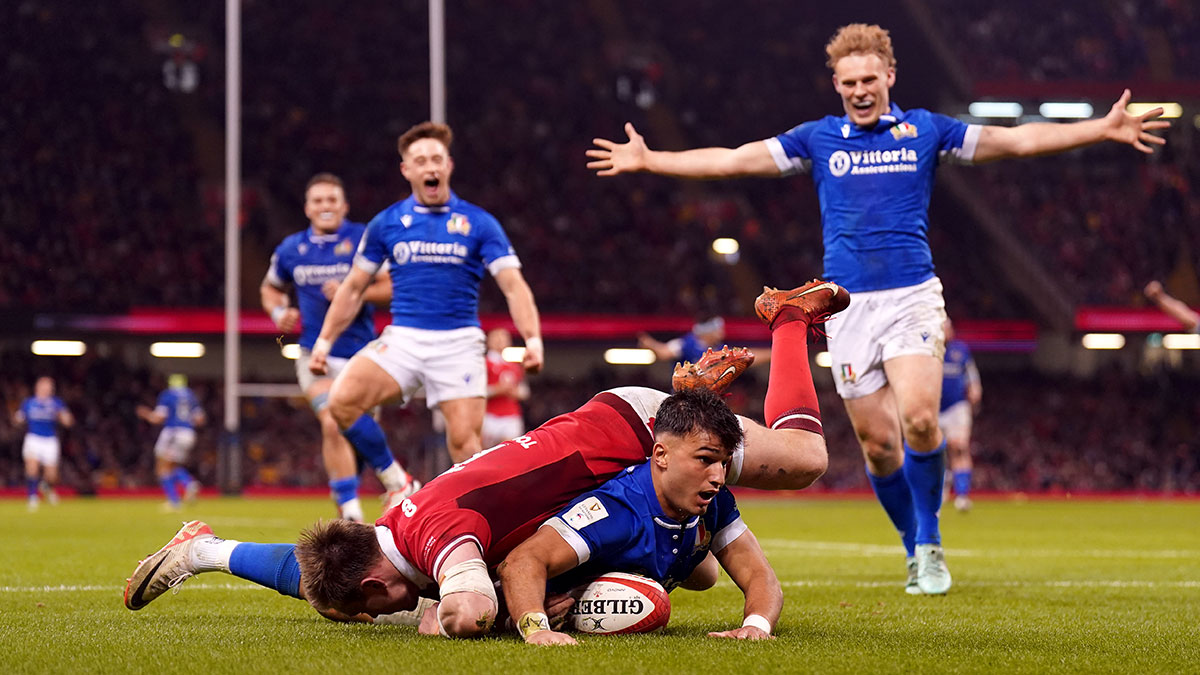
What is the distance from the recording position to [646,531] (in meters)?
4.20

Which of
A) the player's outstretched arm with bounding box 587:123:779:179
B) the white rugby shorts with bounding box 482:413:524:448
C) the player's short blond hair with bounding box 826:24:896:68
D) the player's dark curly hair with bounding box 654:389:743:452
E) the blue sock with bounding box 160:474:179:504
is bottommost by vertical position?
the blue sock with bounding box 160:474:179:504

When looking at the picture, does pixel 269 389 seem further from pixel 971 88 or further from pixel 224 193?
pixel 971 88

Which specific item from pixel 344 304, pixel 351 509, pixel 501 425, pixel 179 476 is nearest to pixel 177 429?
pixel 179 476

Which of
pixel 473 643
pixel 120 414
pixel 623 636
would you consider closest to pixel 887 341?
pixel 623 636

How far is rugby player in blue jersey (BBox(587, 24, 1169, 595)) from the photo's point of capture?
19.3 ft

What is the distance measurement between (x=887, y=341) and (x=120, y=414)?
21.6 m

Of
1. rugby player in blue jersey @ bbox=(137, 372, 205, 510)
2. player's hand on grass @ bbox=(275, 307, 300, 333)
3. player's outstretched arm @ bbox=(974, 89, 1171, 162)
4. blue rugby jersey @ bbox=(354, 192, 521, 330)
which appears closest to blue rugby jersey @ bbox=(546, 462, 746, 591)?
player's outstretched arm @ bbox=(974, 89, 1171, 162)

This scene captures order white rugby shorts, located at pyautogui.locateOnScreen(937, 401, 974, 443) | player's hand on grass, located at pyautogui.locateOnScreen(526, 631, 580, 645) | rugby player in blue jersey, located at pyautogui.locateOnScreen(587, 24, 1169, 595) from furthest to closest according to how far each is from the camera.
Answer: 1. white rugby shorts, located at pyautogui.locateOnScreen(937, 401, 974, 443)
2. rugby player in blue jersey, located at pyautogui.locateOnScreen(587, 24, 1169, 595)
3. player's hand on grass, located at pyautogui.locateOnScreen(526, 631, 580, 645)

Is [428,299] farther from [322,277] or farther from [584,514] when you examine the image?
[584,514]

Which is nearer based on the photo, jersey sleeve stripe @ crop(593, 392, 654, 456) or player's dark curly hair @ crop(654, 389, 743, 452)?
player's dark curly hair @ crop(654, 389, 743, 452)

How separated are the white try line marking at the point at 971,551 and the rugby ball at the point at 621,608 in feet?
15.0

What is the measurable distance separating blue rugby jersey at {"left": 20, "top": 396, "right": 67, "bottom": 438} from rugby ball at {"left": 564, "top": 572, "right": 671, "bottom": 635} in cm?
1725

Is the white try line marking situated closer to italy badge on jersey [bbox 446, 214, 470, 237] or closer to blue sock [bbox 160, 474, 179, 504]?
italy badge on jersey [bbox 446, 214, 470, 237]

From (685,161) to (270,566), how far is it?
8.31 feet
